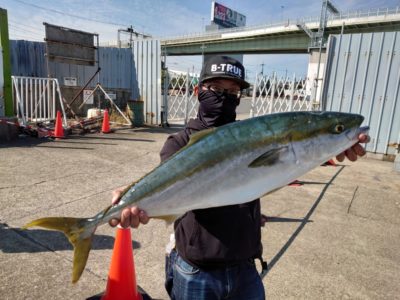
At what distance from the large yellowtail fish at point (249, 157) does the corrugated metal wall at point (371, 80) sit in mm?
9412

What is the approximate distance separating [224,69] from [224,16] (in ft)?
377

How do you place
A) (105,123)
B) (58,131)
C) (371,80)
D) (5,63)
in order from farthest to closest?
(105,123) < (58,131) < (5,63) < (371,80)

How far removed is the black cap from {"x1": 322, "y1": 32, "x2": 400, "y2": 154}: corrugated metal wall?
9.27 m

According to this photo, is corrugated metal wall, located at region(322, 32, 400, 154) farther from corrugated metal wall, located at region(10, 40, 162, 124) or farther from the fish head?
the fish head

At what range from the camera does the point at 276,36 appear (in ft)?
157

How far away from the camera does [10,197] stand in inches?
203

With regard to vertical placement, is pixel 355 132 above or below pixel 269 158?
above

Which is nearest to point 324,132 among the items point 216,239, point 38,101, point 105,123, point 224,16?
point 216,239

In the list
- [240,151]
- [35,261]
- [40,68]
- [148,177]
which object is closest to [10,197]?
[35,261]

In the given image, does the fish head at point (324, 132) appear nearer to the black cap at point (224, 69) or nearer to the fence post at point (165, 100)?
the black cap at point (224, 69)

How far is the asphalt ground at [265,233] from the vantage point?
128 inches

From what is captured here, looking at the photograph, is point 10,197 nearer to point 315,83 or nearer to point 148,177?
point 148,177

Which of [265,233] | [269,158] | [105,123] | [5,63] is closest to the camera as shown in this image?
[269,158]

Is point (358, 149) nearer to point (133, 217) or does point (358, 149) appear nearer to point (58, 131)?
point (133, 217)
